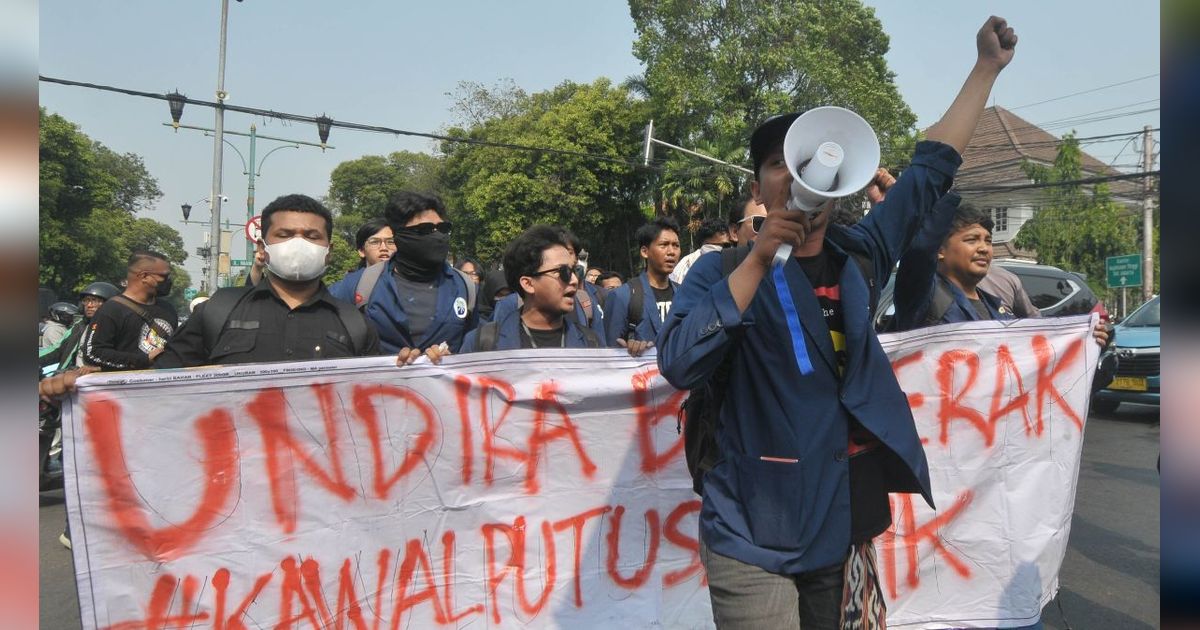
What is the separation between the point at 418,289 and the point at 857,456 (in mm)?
2535

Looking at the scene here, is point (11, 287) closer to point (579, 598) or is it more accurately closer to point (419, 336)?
point (579, 598)

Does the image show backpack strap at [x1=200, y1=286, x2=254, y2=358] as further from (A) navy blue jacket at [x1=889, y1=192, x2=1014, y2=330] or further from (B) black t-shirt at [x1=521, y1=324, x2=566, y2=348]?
(A) navy blue jacket at [x1=889, y1=192, x2=1014, y2=330]

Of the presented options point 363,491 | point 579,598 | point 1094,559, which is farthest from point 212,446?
point 1094,559

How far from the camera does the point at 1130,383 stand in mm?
9016

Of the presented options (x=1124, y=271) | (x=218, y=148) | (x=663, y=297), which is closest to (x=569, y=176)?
(x=218, y=148)

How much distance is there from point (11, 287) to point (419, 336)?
2.95 m

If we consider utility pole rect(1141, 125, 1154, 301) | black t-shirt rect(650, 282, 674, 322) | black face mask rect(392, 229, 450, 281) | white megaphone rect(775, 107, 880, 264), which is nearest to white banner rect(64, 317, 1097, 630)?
black face mask rect(392, 229, 450, 281)

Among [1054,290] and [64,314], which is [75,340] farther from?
[1054,290]

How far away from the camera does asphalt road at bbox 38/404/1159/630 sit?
3812 millimetres

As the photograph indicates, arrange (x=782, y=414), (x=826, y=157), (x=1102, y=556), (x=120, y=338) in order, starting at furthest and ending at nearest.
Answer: (x=120, y=338), (x=1102, y=556), (x=782, y=414), (x=826, y=157)

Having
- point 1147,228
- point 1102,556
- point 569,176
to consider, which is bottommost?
point 1102,556

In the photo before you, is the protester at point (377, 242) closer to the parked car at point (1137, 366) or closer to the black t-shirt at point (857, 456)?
the black t-shirt at point (857, 456)

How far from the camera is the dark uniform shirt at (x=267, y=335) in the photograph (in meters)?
2.80

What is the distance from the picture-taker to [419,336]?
3705 mm
